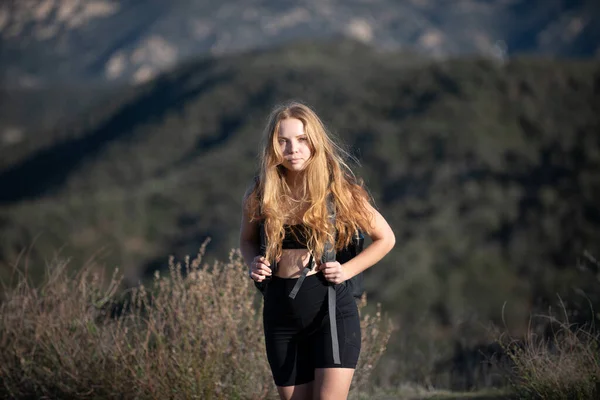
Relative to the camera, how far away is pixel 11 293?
4.92 meters

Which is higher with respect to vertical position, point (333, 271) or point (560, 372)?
point (333, 271)

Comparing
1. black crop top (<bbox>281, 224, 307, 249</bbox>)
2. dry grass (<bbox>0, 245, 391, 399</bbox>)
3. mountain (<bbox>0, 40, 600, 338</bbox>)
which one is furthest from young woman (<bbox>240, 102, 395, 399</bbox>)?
mountain (<bbox>0, 40, 600, 338</bbox>)

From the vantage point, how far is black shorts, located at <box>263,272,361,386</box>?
2812mm

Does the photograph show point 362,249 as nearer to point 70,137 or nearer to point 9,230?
point 9,230

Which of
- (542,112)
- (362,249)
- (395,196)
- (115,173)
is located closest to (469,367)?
(362,249)

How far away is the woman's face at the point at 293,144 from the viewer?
9.62 ft

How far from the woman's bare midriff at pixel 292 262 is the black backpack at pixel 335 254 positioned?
25 mm

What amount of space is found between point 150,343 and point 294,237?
6.09ft

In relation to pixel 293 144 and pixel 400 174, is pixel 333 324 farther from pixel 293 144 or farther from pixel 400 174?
pixel 400 174

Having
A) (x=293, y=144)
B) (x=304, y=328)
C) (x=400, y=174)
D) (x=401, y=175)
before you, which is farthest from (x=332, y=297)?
(x=400, y=174)

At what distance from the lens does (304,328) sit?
2.87m

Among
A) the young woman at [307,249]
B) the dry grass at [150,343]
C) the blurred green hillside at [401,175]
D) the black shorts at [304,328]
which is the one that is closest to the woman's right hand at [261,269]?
the young woman at [307,249]

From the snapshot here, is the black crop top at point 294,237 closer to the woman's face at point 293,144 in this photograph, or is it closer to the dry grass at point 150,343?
the woman's face at point 293,144

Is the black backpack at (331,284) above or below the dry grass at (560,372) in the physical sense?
above
